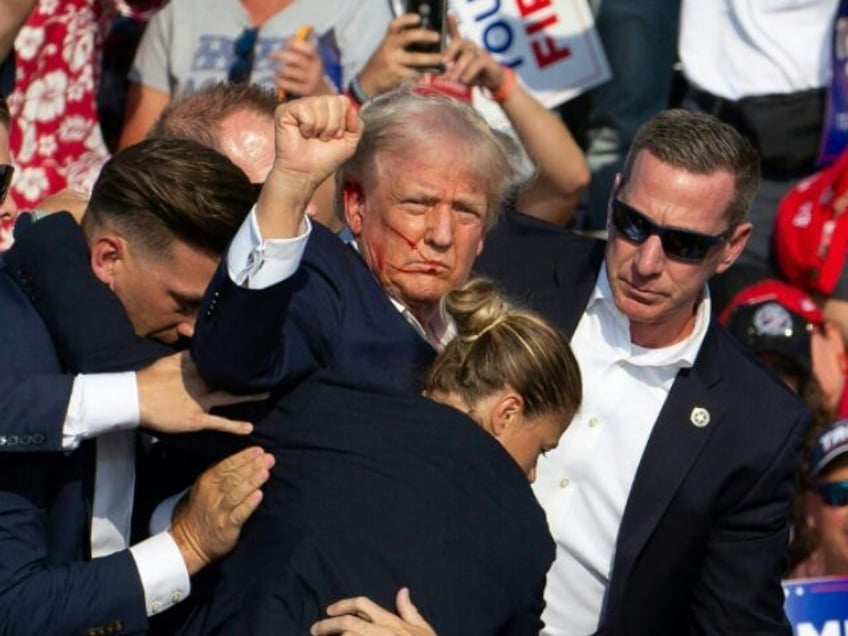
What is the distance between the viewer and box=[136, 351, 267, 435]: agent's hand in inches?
153

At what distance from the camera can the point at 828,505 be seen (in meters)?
5.88

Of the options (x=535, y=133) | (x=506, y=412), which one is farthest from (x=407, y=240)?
(x=535, y=133)

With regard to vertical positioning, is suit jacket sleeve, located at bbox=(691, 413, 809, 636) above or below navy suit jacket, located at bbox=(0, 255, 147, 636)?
below

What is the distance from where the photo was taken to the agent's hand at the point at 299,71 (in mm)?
5828

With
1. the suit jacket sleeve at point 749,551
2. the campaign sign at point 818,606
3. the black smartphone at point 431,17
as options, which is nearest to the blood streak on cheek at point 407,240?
the suit jacket sleeve at point 749,551

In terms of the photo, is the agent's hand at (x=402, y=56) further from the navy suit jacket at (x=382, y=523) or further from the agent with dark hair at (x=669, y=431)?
the navy suit jacket at (x=382, y=523)

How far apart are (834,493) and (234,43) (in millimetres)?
2154

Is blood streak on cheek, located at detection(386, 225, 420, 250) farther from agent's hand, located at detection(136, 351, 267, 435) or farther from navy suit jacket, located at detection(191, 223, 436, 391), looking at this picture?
agent's hand, located at detection(136, 351, 267, 435)

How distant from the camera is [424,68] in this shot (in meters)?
5.83

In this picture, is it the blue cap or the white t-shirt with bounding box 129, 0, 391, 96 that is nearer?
the blue cap

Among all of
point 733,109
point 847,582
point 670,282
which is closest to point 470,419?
point 670,282

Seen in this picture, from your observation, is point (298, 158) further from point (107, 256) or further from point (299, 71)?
point (299, 71)

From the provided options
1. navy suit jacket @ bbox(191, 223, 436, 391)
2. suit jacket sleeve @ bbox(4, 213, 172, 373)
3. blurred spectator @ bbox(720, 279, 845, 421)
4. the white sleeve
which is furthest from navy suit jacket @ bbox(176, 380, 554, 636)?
the white sleeve

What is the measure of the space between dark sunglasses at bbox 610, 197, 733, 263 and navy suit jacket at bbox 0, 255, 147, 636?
153cm
